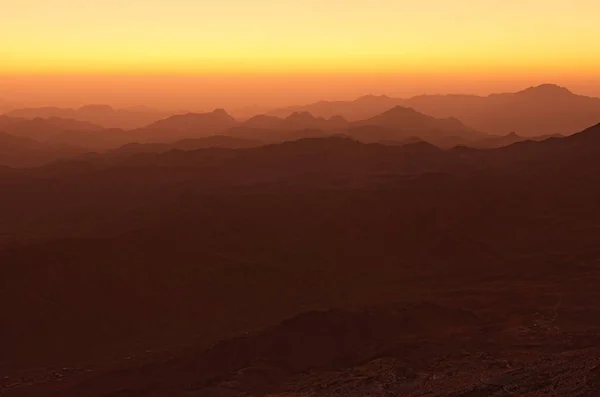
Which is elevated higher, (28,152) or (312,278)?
(28,152)

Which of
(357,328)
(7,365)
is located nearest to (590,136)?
(357,328)

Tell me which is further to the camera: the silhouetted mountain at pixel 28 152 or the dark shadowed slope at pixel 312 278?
the silhouetted mountain at pixel 28 152

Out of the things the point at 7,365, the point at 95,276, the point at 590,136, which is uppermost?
the point at 590,136

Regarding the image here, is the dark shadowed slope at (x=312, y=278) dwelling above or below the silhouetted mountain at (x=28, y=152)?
below

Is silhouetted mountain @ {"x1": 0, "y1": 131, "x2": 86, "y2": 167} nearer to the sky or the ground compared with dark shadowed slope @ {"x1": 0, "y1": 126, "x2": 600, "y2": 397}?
nearer to the sky

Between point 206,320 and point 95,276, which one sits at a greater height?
point 95,276

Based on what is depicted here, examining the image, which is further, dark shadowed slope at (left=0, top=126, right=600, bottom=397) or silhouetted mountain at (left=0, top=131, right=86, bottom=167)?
silhouetted mountain at (left=0, top=131, right=86, bottom=167)

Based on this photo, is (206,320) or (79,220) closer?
(206,320)

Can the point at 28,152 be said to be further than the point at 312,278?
Yes

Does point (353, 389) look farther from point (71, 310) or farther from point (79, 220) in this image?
point (79, 220)

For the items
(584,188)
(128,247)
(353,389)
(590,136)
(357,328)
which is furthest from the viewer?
(590,136)

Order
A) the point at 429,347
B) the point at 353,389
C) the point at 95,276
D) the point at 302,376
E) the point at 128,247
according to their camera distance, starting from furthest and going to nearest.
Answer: the point at 128,247 → the point at 95,276 → the point at 429,347 → the point at 302,376 → the point at 353,389
